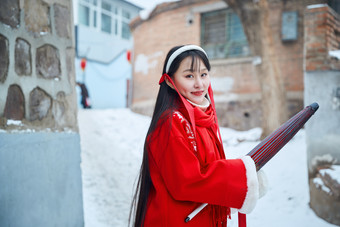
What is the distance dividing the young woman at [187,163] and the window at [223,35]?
7.46 m

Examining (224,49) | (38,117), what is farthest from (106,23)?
(38,117)

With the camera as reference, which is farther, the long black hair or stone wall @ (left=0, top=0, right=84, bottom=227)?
stone wall @ (left=0, top=0, right=84, bottom=227)

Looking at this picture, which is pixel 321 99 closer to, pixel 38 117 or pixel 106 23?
pixel 38 117

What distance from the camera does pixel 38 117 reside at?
7.23ft

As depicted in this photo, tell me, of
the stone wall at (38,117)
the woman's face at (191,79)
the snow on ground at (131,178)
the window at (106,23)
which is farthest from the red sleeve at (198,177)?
the window at (106,23)

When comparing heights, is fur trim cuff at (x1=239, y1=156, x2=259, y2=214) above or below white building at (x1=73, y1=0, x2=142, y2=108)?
below

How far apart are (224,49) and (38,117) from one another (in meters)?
7.61

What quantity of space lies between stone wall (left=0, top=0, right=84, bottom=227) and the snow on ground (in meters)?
1.09

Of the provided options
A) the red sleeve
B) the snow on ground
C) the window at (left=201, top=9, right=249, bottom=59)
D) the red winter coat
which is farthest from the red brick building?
the red sleeve

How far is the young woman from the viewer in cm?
141

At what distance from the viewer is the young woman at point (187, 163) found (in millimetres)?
1407

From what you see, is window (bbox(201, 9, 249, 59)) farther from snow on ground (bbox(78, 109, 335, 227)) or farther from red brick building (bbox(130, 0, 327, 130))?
snow on ground (bbox(78, 109, 335, 227))

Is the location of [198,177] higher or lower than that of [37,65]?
lower

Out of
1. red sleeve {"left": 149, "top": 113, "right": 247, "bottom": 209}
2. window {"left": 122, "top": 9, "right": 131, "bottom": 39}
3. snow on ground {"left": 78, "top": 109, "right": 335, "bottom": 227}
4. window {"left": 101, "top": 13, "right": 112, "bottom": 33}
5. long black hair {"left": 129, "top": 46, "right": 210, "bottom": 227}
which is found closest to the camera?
red sleeve {"left": 149, "top": 113, "right": 247, "bottom": 209}
